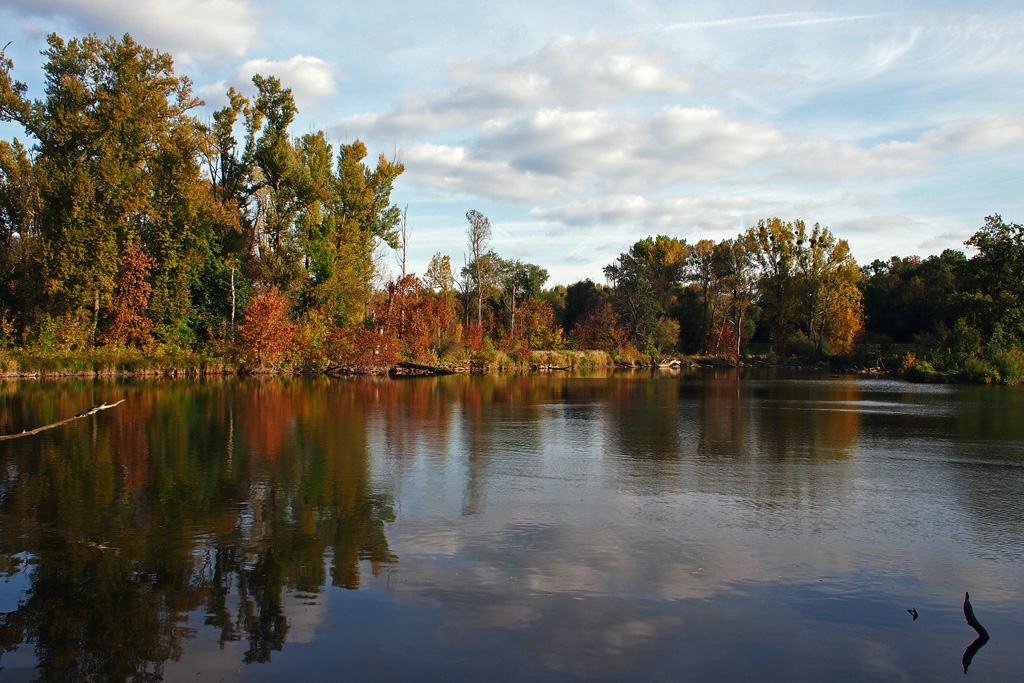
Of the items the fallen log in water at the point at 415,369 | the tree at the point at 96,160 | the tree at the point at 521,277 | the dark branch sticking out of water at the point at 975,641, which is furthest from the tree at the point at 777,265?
the dark branch sticking out of water at the point at 975,641

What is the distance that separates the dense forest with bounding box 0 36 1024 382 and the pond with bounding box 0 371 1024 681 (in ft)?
74.1

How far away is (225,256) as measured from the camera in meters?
39.8

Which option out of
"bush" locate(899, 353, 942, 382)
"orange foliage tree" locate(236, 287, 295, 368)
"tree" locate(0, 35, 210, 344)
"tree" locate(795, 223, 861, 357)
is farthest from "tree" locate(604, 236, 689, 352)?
"tree" locate(0, 35, 210, 344)

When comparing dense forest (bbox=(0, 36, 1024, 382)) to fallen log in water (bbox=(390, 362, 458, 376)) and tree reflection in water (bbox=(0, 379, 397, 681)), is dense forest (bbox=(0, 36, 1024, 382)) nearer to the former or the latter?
fallen log in water (bbox=(390, 362, 458, 376))

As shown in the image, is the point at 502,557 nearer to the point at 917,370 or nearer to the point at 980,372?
the point at 980,372

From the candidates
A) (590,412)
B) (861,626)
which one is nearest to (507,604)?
(861,626)

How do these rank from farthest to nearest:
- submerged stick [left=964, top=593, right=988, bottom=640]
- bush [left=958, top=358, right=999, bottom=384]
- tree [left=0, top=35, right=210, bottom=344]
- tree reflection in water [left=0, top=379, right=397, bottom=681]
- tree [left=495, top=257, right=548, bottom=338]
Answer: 1. tree [left=495, top=257, right=548, bottom=338]
2. bush [left=958, top=358, right=999, bottom=384]
3. tree [left=0, top=35, right=210, bottom=344]
4. tree reflection in water [left=0, top=379, right=397, bottom=681]
5. submerged stick [left=964, top=593, right=988, bottom=640]

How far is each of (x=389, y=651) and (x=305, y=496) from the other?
14.2 ft

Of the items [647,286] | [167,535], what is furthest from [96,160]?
[647,286]

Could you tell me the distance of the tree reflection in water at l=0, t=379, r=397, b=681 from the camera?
4.78 metres

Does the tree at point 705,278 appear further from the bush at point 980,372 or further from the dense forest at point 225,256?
the bush at point 980,372

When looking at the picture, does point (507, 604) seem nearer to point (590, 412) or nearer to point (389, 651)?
point (389, 651)

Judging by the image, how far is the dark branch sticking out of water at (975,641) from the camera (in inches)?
176

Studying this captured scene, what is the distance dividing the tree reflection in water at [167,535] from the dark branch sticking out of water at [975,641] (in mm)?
4376
